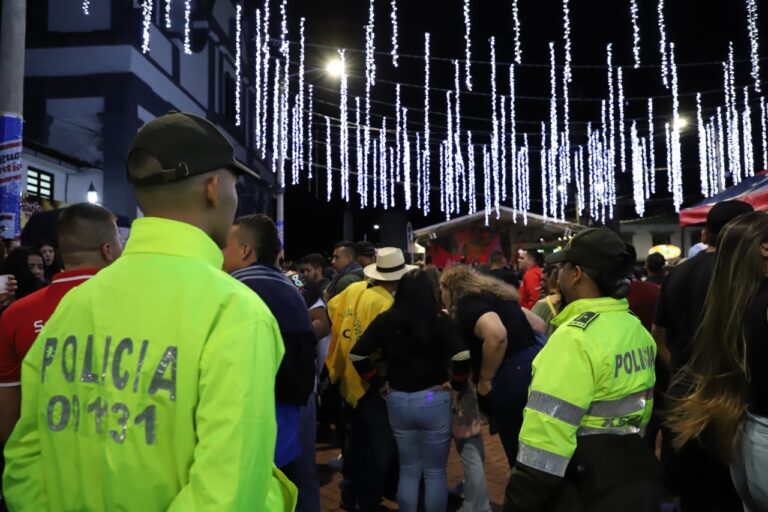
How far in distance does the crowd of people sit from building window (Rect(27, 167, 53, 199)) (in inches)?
430

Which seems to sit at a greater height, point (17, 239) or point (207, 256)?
point (17, 239)

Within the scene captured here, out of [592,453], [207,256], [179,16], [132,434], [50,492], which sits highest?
[179,16]

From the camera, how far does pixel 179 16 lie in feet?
64.3

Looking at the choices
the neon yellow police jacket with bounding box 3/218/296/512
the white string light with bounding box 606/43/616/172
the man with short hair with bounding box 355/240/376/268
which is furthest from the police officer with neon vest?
the white string light with bounding box 606/43/616/172

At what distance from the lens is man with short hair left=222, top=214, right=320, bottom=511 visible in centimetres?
307

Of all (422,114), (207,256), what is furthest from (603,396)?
(422,114)

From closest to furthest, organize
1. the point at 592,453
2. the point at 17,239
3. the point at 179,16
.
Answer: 1. the point at 592,453
2. the point at 17,239
3. the point at 179,16

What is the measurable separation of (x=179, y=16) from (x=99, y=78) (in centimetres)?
450

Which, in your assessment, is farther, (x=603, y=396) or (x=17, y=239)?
(x=17, y=239)

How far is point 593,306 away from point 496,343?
1.63 meters

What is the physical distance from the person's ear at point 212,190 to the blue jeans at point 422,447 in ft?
9.55

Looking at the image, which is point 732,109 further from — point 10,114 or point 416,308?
point 10,114

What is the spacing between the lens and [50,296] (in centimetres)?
255

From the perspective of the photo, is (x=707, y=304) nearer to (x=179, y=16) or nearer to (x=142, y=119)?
(x=142, y=119)
